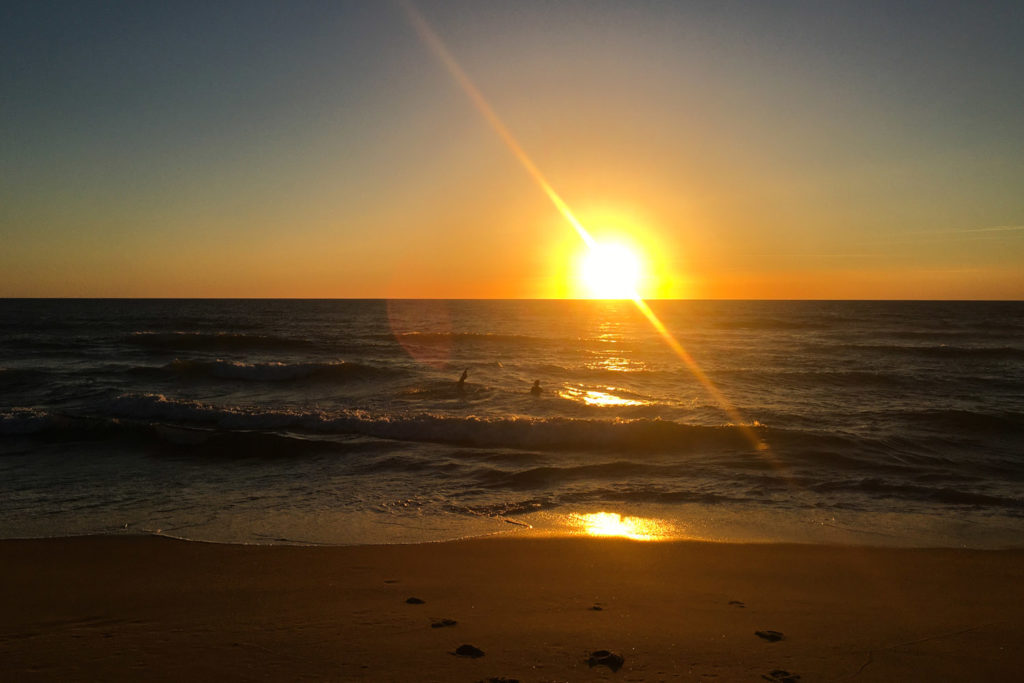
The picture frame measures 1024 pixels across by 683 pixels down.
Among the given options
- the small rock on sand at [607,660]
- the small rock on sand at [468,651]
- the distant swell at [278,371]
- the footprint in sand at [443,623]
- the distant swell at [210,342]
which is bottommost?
the footprint in sand at [443,623]

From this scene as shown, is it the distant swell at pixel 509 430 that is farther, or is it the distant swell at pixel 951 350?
the distant swell at pixel 951 350

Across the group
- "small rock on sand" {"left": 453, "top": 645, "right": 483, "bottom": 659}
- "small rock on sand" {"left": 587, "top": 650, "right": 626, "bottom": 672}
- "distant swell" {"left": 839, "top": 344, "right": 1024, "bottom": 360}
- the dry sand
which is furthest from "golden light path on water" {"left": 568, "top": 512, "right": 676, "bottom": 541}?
"distant swell" {"left": 839, "top": 344, "right": 1024, "bottom": 360}

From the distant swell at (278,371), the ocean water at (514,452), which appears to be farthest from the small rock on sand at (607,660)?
the distant swell at (278,371)

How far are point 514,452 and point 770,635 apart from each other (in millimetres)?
8603

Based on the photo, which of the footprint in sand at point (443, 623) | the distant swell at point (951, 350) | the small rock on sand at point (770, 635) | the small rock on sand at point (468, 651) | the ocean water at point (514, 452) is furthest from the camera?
the distant swell at point (951, 350)

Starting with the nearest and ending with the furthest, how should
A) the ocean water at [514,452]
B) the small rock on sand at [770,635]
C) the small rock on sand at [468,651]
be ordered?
the small rock on sand at [468,651]
the small rock on sand at [770,635]
the ocean water at [514,452]

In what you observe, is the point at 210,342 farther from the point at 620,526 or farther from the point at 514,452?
the point at 620,526

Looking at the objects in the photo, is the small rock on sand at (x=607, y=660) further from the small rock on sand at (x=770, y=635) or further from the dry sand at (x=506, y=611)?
the small rock on sand at (x=770, y=635)

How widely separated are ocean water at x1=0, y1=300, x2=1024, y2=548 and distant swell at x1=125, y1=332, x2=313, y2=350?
10271 millimetres

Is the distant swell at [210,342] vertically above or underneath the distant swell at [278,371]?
above

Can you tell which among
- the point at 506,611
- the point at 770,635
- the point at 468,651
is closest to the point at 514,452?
the point at 506,611

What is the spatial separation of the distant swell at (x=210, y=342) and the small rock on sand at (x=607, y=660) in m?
37.6

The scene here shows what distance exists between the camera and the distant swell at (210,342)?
3994 centimetres

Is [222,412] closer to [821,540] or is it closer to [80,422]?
[80,422]
